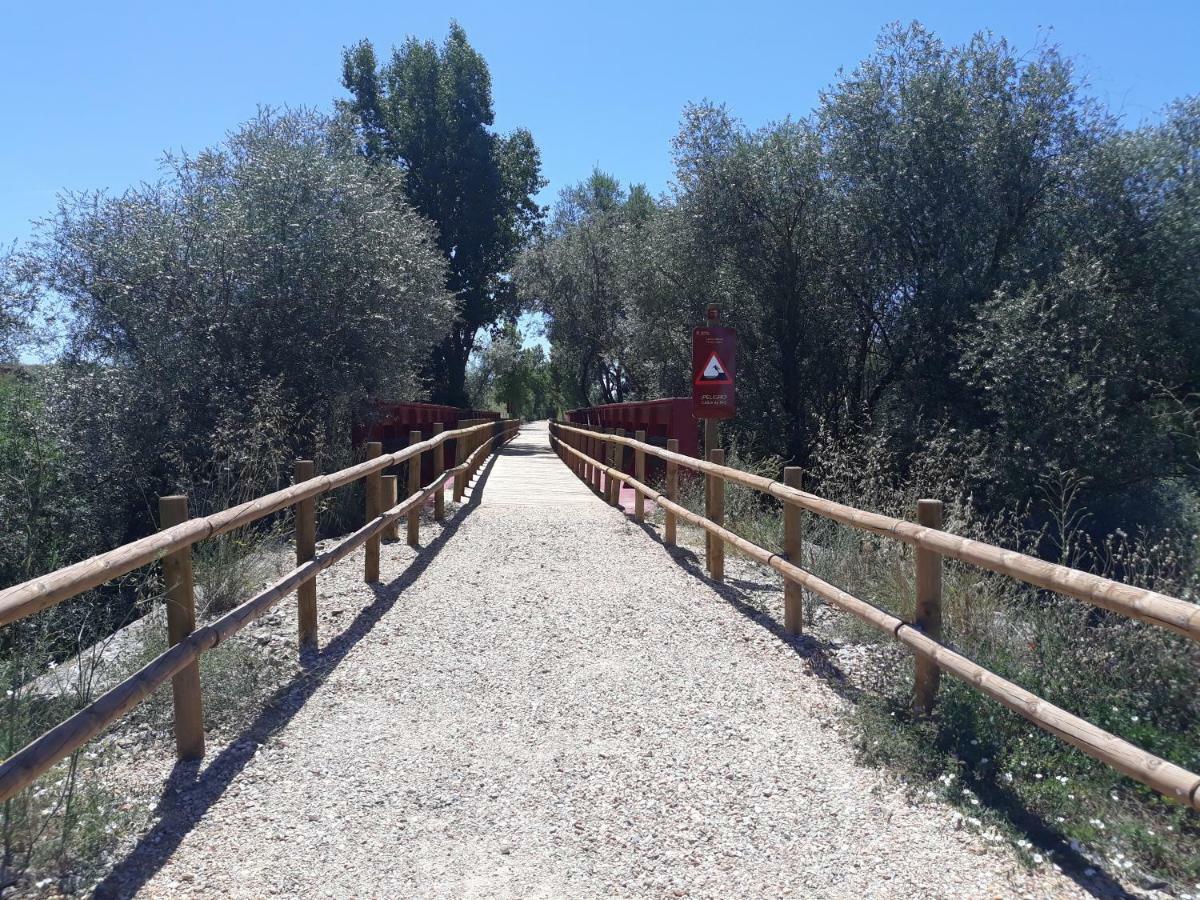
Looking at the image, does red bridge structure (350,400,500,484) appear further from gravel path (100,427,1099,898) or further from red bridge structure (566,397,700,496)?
gravel path (100,427,1099,898)

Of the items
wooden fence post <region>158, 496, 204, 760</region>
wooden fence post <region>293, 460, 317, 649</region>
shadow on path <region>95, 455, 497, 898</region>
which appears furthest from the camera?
wooden fence post <region>293, 460, 317, 649</region>

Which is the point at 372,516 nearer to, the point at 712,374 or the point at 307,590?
the point at 307,590

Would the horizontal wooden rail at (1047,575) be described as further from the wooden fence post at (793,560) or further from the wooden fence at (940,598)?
the wooden fence post at (793,560)

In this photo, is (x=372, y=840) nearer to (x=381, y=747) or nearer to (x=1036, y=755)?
(x=381, y=747)

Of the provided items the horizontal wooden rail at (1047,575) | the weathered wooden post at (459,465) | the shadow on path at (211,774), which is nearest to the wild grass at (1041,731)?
the horizontal wooden rail at (1047,575)

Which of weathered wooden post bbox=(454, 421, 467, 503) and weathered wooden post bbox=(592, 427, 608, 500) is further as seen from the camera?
weathered wooden post bbox=(592, 427, 608, 500)

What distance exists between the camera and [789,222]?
749 inches

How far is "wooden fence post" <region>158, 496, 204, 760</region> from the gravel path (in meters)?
0.16

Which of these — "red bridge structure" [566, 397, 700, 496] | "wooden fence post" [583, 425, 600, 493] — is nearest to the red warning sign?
"red bridge structure" [566, 397, 700, 496]

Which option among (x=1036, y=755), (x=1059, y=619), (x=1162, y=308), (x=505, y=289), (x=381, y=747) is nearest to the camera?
(x=1036, y=755)

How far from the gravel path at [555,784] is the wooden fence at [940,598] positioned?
1.72ft

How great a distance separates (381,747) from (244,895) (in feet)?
4.28

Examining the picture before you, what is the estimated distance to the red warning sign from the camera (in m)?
11.3

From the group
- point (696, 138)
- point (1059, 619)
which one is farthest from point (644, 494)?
point (696, 138)
